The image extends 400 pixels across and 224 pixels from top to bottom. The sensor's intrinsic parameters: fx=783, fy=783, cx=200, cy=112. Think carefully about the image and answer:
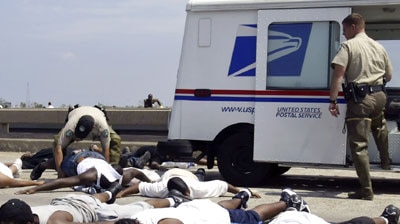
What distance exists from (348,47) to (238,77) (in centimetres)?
170

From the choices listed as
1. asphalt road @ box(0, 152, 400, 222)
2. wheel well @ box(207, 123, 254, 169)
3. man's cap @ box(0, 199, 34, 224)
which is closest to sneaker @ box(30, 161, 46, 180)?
asphalt road @ box(0, 152, 400, 222)

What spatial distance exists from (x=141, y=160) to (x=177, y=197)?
180 inches

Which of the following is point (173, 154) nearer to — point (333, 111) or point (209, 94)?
point (209, 94)

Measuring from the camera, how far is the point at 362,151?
8836 mm

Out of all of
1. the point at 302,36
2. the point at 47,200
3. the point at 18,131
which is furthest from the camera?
the point at 18,131

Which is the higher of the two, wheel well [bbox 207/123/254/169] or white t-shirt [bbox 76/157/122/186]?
wheel well [bbox 207/123/254/169]

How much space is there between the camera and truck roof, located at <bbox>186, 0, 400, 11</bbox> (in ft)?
30.7

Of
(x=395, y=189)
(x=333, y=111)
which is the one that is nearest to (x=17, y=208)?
(x=333, y=111)

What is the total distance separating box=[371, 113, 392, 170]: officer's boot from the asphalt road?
44 centimetres

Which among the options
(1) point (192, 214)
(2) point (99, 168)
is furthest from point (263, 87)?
(1) point (192, 214)

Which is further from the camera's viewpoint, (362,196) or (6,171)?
(6,171)

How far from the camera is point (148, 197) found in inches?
345

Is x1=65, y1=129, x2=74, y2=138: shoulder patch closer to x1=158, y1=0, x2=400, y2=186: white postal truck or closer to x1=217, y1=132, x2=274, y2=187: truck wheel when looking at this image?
x1=158, y1=0, x2=400, y2=186: white postal truck

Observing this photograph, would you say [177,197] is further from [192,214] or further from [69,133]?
[69,133]
